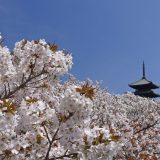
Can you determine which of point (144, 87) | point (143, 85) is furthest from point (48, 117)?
point (144, 87)

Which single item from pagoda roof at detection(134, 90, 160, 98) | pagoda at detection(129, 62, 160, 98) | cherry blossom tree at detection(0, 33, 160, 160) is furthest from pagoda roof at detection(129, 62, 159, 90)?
cherry blossom tree at detection(0, 33, 160, 160)

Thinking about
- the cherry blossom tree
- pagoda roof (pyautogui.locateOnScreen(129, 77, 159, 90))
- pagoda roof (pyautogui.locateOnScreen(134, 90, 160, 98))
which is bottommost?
the cherry blossom tree

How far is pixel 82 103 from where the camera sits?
7.62 meters

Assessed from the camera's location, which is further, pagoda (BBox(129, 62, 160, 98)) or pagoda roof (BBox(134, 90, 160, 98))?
pagoda roof (BBox(134, 90, 160, 98))

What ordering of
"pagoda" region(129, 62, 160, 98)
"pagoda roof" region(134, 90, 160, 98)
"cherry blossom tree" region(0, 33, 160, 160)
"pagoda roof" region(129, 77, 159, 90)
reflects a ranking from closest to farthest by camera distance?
"cherry blossom tree" region(0, 33, 160, 160) → "pagoda roof" region(129, 77, 159, 90) → "pagoda" region(129, 62, 160, 98) → "pagoda roof" region(134, 90, 160, 98)

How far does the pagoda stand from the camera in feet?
273

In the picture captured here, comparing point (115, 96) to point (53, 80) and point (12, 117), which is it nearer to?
point (53, 80)

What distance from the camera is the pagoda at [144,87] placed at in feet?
273

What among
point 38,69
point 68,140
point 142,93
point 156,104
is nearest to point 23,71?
point 38,69

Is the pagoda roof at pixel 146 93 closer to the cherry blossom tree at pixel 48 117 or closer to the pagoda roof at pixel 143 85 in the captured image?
the pagoda roof at pixel 143 85

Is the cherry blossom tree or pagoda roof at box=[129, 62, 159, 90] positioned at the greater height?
A: pagoda roof at box=[129, 62, 159, 90]

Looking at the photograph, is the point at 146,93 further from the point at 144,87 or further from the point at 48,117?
the point at 48,117

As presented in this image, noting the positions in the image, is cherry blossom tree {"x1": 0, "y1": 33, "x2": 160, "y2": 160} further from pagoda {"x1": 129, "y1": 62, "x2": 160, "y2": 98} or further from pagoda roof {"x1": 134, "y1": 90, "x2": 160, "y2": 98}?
pagoda roof {"x1": 134, "y1": 90, "x2": 160, "y2": 98}

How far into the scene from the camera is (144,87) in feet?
278
